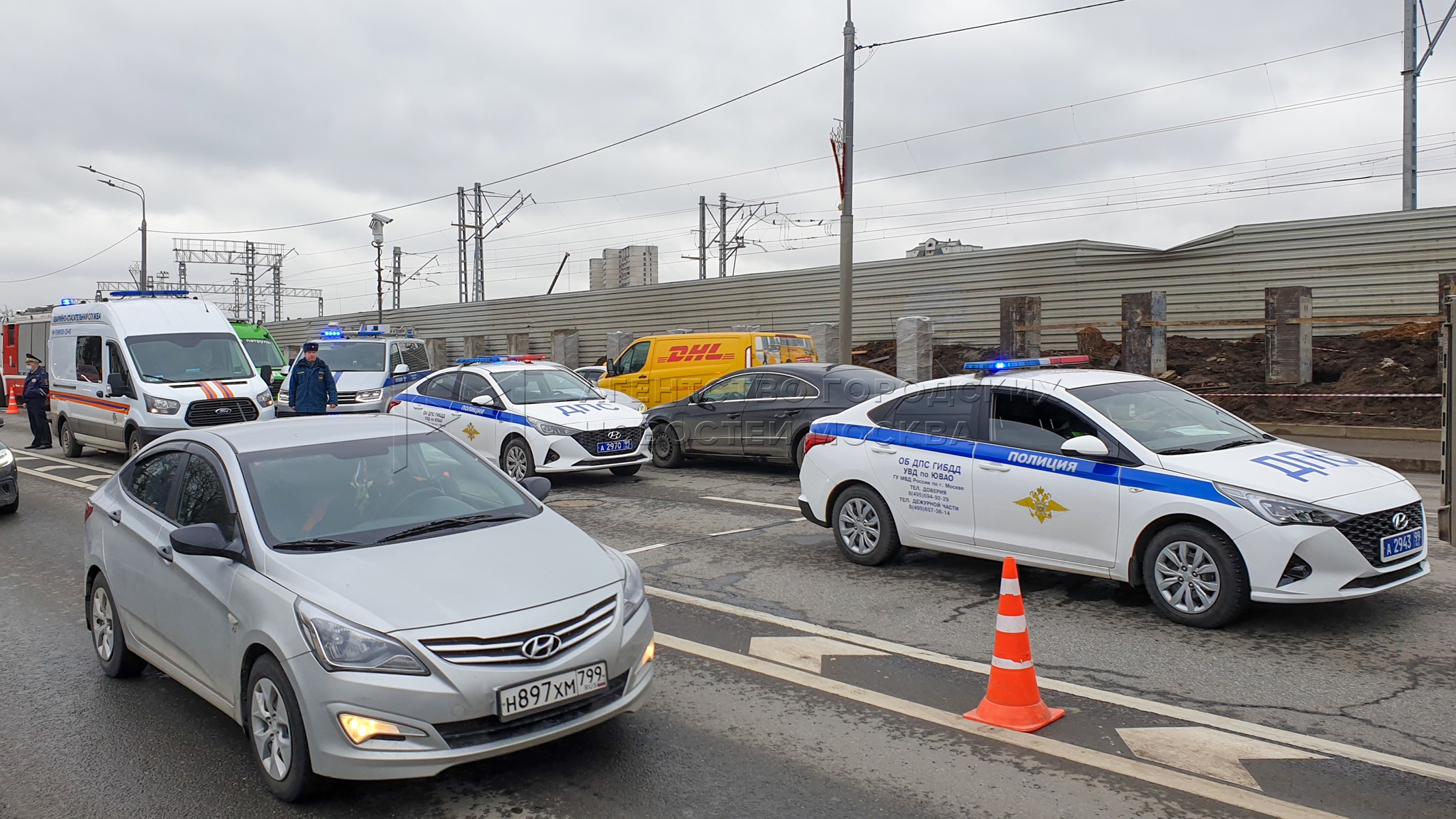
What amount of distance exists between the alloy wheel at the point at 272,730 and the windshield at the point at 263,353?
19.5 metres

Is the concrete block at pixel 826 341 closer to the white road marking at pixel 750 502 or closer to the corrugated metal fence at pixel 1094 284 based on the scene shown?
the corrugated metal fence at pixel 1094 284

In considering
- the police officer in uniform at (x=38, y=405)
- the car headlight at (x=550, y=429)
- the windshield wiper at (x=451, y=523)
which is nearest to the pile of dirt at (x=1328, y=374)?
the car headlight at (x=550, y=429)

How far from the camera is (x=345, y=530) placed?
4551 mm

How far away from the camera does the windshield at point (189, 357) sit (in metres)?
14.6

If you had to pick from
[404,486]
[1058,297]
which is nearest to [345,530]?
[404,486]

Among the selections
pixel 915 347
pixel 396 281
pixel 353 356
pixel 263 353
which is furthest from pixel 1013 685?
pixel 396 281

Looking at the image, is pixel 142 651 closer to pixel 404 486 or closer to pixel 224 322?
pixel 404 486

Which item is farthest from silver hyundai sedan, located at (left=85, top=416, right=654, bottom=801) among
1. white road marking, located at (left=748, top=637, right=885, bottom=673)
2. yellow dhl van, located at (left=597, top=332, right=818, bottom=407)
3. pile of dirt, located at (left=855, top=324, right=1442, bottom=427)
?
pile of dirt, located at (left=855, top=324, right=1442, bottom=427)

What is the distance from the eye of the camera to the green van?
21016mm

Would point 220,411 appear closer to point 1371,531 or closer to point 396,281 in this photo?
point 1371,531

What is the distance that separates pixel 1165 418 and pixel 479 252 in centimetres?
3673

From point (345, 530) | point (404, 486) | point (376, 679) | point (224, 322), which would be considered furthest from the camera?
point (224, 322)

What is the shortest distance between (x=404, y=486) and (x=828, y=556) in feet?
14.2

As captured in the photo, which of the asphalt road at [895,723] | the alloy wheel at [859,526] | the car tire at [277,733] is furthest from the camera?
the alloy wheel at [859,526]
